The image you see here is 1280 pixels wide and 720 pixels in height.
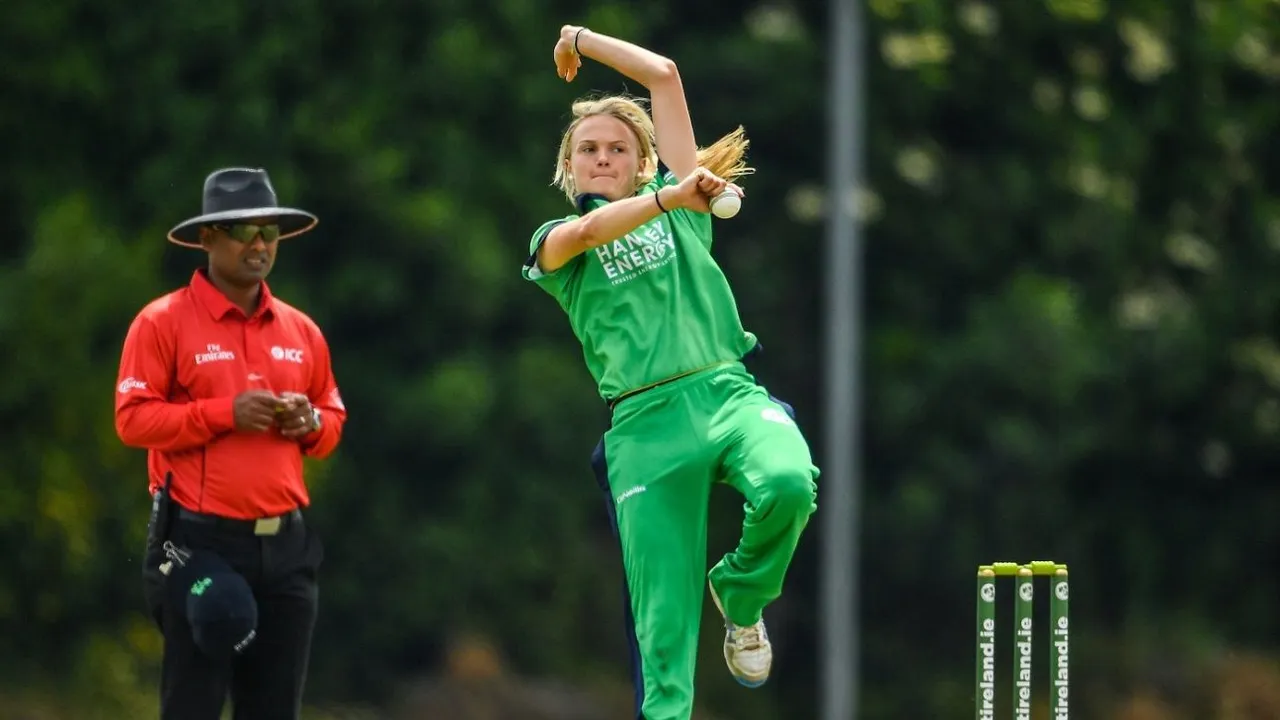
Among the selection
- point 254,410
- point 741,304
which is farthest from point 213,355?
point 741,304

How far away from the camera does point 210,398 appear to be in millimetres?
5426

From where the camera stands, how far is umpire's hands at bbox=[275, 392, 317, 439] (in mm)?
5406

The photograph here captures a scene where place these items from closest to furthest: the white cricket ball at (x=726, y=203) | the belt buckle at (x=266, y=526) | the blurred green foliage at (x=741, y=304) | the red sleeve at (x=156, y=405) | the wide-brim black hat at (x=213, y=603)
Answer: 1. the white cricket ball at (x=726, y=203)
2. the wide-brim black hat at (x=213, y=603)
3. the red sleeve at (x=156, y=405)
4. the belt buckle at (x=266, y=526)
5. the blurred green foliage at (x=741, y=304)

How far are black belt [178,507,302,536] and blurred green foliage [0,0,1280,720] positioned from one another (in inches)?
256

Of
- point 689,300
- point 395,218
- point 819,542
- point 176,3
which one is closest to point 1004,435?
point 819,542

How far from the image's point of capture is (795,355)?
15781 millimetres

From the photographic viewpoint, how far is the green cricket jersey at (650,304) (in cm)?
538

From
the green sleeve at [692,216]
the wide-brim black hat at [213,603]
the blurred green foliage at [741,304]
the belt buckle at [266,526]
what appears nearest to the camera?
the wide-brim black hat at [213,603]

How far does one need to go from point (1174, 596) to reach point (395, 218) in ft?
23.4

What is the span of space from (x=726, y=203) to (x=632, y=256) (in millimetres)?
598

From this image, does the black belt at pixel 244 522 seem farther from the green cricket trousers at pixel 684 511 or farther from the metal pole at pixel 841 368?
the metal pole at pixel 841 368

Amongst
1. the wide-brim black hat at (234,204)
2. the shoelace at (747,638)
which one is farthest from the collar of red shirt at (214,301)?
the shoelace at (747,638)

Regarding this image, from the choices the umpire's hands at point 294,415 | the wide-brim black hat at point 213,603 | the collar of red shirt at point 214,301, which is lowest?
the wide-brim black hat at point 213,603

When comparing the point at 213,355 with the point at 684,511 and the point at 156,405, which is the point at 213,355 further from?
the point at 684,511
